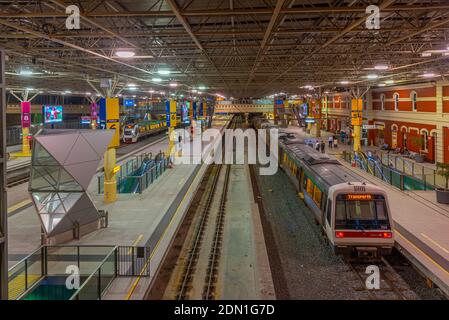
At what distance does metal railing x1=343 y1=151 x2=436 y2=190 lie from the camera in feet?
71.3

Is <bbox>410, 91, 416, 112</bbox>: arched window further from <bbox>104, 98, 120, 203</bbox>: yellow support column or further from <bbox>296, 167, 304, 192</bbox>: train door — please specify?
<bbox>104, 98, 120, 203</bbox>: yellow support column

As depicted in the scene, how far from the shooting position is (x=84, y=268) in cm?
1102

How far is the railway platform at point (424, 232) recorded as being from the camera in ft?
34.2

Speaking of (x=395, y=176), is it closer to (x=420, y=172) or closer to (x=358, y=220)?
(x=420, y=172)

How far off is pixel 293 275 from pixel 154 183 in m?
14.3

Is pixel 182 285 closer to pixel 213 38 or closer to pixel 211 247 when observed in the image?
pixel 211 247

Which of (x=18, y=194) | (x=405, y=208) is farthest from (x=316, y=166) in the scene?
(x=18, y=194)

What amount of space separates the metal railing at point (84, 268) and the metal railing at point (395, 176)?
52.5ft

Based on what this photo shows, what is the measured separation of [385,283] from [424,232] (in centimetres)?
407

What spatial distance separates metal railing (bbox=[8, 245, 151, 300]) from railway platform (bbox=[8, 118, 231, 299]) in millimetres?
296

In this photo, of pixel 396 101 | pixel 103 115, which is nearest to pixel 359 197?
pixel 103 115

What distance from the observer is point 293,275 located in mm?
11008

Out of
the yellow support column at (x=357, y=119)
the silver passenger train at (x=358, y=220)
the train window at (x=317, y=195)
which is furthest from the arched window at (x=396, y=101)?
the silver passenger train at (x=358, y=220)

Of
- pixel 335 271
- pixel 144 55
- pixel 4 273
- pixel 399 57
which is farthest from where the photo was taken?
pixel 399 57
